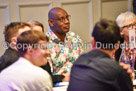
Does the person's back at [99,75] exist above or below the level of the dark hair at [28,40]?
below

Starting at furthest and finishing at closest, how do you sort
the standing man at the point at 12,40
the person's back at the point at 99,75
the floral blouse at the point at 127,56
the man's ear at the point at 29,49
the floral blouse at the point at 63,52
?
the floral blouse at the point at 63,52, the floral blouse at the point at 127,56, the standing man at the point at 12,40, the man's ear at the point at 29,49, the person's back at the point at 99,75

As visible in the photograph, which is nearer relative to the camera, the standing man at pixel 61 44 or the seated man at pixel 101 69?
the seated man at pixel 101 69

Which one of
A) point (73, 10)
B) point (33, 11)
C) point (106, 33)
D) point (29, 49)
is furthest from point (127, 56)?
point (33, 11)

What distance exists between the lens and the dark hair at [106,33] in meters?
1.10

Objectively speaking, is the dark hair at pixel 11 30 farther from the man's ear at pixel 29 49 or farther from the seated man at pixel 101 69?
the seated man at pixel 101 69

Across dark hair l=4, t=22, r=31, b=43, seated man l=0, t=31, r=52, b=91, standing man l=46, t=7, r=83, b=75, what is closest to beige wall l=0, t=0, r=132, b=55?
standing man l=46, t=7, r=83, b=75

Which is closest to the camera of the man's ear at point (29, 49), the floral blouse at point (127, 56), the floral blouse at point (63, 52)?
the man's ear at point (29, 49)

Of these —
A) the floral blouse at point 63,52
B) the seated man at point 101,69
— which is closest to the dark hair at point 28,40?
the seated man at point 101,69

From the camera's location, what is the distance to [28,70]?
1113 millimetres

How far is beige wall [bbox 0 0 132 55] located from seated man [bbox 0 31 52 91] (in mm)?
1851

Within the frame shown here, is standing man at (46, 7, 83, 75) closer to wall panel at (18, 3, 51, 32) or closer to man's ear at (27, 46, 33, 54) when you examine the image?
wall panel at (18, 3, 51, 32)

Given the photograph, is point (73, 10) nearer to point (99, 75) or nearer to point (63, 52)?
point (63, 52)

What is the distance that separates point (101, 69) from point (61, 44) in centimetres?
121

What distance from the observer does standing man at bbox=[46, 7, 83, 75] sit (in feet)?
7.07
